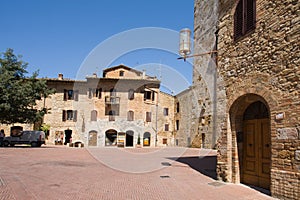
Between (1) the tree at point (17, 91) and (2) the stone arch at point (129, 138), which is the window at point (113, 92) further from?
(1) the tree at point (17, 91)

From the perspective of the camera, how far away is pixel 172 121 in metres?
38.0

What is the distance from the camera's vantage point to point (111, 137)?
113ft

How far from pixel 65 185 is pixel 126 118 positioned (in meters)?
27.7

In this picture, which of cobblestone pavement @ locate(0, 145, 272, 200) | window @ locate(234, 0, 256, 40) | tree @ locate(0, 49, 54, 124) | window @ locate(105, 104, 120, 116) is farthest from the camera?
window @ locate(105, 104, 120, 116)

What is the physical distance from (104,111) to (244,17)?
94.0 feet

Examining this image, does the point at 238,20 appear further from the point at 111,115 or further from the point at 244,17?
the point at 111,115

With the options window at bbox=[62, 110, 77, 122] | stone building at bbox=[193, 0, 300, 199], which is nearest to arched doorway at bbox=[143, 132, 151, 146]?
window at bbox=[62, 110, 77, 122]

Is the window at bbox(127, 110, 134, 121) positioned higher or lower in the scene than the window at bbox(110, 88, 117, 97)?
lower

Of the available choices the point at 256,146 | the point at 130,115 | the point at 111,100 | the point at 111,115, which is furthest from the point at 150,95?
the point at 256,146

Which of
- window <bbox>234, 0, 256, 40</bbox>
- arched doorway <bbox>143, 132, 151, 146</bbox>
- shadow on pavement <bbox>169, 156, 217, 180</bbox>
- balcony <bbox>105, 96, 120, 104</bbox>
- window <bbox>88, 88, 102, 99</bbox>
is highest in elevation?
window <bbox>88, 88, 102, 99</bbox>

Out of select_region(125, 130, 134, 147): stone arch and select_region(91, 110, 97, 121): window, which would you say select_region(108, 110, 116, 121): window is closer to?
select_region(91, 110, 97, 121): window

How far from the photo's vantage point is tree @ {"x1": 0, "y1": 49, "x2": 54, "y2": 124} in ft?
73.1

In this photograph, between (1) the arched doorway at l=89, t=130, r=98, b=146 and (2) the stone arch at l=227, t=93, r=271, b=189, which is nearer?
(2) the stone arch at l=227, t=93, r=271, b=189

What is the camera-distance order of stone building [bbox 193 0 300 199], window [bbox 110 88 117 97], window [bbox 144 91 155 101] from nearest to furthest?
1. stone building [bbox 193 0 300 199]
2. window [bbox 110 88 117 97]
3. window [bbox 144 91 155 101]
